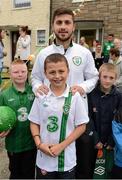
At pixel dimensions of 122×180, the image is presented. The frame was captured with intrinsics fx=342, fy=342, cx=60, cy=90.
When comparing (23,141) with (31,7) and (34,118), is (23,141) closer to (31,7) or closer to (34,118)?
(34,118)

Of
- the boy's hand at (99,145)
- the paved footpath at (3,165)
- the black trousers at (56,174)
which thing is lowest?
the paved footpath at (3,165)

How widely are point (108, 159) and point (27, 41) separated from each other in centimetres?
842

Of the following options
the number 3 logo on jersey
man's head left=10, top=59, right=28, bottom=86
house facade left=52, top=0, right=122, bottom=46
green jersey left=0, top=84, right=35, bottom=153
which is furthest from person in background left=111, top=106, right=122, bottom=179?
house facade left=52, top=0, right=122, bottom=46

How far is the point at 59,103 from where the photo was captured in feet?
9.40

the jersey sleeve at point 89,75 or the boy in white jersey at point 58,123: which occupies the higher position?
the jersey sleeve at point 89,75

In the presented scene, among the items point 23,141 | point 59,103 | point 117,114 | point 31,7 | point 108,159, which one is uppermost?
point 31,7

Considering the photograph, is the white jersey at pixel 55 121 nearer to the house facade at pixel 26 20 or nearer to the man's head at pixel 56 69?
the man's head at pixel 56 69

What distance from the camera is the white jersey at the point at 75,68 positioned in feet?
10.6

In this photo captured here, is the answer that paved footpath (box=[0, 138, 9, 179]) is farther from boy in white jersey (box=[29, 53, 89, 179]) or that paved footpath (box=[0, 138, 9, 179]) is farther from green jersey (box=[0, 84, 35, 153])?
boy in white jersey (box=[29, 53, 89, 179])

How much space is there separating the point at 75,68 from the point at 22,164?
113cm

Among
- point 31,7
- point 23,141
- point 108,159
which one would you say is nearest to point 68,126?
point 23,141

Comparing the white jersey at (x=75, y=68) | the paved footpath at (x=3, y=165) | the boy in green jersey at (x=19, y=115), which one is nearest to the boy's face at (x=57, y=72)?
the white jersey at (x=75, y=68)

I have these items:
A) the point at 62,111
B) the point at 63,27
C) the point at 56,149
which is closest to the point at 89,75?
the point at 63,27

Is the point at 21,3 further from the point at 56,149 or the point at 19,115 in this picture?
the point at 56,149
